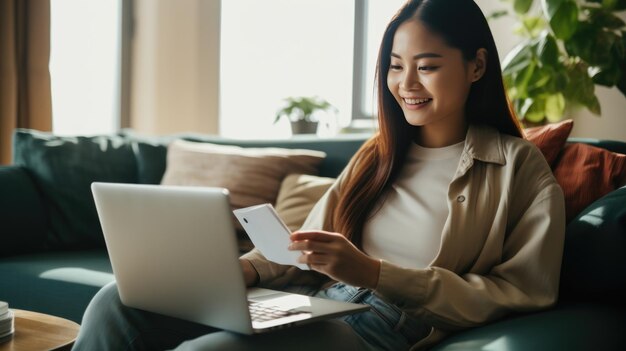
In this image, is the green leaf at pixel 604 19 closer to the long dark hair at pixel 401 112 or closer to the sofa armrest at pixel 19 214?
the long dark hair at pixel 401 112

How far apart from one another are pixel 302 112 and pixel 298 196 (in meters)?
1.66

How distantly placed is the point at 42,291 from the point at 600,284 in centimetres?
155

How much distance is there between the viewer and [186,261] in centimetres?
118

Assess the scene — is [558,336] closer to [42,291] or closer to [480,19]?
[480,19]

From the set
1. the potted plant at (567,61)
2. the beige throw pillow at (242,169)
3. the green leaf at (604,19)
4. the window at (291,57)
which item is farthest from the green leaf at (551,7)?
the window at (291,57)

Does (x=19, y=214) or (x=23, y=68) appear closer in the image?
(x=19, y=214)

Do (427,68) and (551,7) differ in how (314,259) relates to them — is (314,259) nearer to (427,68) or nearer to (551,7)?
(427,68)

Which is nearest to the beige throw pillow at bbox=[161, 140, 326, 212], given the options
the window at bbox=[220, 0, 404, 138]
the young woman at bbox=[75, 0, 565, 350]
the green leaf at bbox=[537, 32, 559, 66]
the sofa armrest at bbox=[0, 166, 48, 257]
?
the sofa armrest at bbox=[0, 166, 48, 257]

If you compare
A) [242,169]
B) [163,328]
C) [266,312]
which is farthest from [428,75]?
[242,169]

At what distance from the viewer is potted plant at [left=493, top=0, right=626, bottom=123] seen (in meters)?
3.07

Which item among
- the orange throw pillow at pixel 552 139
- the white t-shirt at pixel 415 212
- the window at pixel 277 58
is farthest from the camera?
the window at pixel 277 58

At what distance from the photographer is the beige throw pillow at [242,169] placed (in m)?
2.49

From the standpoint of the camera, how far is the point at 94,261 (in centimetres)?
239

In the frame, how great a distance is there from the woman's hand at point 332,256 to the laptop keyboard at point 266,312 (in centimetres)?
9
